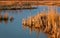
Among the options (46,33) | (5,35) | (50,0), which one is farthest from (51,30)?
(50,0)

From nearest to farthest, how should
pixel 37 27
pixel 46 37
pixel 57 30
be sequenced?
pixel 57 30
pixel 46 37
pixel 37 27

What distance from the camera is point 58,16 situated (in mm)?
9945

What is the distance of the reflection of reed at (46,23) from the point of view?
928 centimetres

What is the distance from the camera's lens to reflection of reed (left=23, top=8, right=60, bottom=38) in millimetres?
9280

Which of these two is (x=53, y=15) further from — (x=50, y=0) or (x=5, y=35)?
(x=50, y=0)

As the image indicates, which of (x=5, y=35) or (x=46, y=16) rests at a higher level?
(x=46, y=16)

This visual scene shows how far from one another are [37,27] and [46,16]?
67cm

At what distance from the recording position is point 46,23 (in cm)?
1038

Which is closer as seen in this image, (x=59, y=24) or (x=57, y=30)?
(x=57, y=30)

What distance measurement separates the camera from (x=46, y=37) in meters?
9.05

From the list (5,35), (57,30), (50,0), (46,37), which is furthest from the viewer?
(50,0)

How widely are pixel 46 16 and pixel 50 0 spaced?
550 inches

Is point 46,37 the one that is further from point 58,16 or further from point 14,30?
point 14,30

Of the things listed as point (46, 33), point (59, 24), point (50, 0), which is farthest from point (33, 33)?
point (50, 0)
